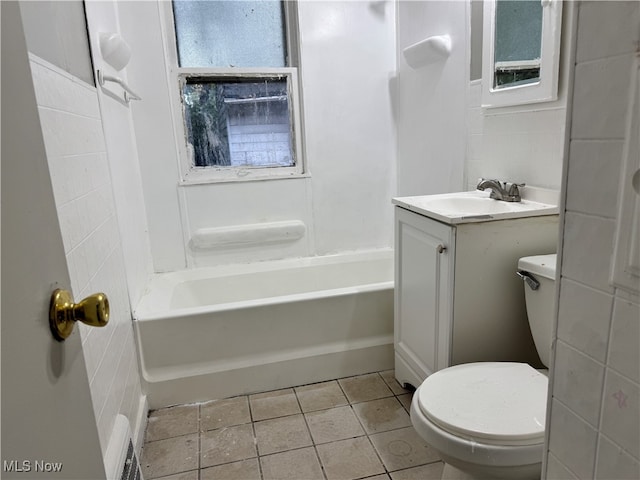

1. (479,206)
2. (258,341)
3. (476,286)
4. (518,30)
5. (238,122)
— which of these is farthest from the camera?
(238,122)

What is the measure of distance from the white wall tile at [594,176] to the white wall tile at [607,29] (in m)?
0.11

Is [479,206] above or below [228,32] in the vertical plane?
below

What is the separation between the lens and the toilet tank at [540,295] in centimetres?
137

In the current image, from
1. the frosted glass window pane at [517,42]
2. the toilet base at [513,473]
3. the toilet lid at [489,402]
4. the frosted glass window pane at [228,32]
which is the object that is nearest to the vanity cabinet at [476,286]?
the toilet lid at [489,402]

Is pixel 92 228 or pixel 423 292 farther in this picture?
pixel 423 292

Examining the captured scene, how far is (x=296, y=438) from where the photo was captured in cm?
177

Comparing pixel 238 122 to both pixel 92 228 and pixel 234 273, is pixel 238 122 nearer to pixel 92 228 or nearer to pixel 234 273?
pixel 234 273

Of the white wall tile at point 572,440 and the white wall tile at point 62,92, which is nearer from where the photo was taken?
the white wall tile at point 572,440

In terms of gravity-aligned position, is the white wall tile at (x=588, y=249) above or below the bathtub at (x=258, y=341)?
above

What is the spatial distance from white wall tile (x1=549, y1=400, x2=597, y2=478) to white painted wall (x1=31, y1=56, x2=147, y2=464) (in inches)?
42.2

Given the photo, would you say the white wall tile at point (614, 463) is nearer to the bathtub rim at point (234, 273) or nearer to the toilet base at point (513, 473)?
the toilet base at point (513, 473)

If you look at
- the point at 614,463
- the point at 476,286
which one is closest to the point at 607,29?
the point at 614,463

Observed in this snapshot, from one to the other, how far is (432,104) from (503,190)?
2.54 feet

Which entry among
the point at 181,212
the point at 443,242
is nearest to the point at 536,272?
the point at 443,242
